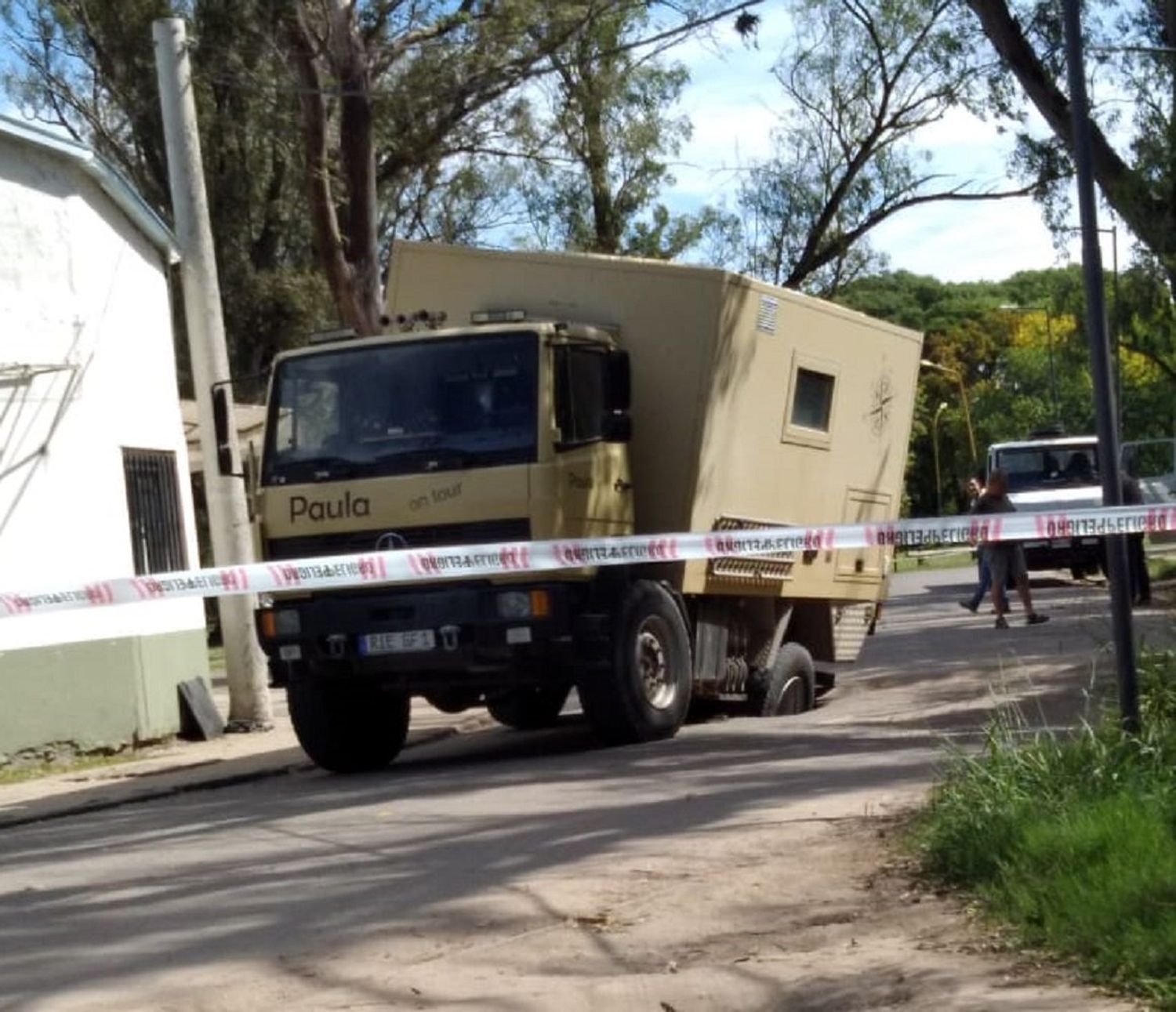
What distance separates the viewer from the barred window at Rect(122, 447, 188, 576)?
55.4 ft

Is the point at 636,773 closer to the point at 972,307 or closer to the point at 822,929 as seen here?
the point at 822,929

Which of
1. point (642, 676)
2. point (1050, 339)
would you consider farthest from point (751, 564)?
point (1050, 339)

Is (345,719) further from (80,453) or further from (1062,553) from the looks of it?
(1062,553)

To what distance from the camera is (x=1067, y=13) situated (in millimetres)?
8281

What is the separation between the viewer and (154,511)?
17.4 meters

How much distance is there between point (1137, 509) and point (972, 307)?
261 ft

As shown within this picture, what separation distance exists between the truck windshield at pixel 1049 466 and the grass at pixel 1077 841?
22016 millimetres

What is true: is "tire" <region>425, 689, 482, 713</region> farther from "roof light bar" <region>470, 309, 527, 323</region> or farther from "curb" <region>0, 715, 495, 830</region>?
"roof light bar" <region>470, 309, 527, 323</region>

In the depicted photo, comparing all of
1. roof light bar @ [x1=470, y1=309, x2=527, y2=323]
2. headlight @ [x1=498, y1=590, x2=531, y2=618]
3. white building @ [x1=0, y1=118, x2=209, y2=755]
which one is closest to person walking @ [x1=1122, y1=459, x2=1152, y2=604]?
white building @ [x1=0, y1=118, x2=209, y2=755]

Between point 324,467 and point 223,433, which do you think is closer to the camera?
point 324,467

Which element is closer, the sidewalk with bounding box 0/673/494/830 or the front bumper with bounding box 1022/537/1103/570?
the sidewalk with bounding box 0/673/494/830

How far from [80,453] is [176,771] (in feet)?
9.96

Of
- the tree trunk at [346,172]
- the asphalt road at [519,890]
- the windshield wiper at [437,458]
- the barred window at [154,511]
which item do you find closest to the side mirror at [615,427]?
the windshield wiper at [437,458]

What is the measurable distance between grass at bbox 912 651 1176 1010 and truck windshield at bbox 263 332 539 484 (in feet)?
13.6
